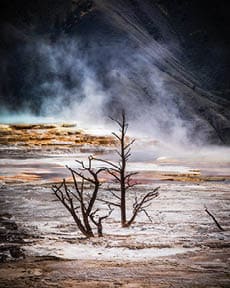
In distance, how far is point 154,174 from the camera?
1487 inches

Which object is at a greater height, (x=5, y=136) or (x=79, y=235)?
(x=5, y=136)

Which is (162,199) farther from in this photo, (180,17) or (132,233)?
(180,17)

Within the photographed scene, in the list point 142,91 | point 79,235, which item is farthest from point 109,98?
point 79,235

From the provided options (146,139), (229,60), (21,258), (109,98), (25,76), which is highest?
(229,60)

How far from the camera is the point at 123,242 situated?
1405 cm

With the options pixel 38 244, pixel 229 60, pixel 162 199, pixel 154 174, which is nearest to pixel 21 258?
pixel 38 244

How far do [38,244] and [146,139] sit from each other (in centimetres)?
5800

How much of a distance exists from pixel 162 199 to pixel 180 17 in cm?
12466

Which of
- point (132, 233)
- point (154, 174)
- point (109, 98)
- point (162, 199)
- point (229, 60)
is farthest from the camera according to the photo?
point (229, 60)

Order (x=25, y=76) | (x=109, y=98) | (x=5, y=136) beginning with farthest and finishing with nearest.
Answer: (x=25, y=76) → (x=109, y=98) → (x=5, y=136)

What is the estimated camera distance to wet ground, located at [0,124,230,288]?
10.2 meters

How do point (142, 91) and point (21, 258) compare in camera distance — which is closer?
point (21, 258)

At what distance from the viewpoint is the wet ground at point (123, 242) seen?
10242mm

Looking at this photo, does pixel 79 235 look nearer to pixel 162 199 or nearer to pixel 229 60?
pixel 162 199
